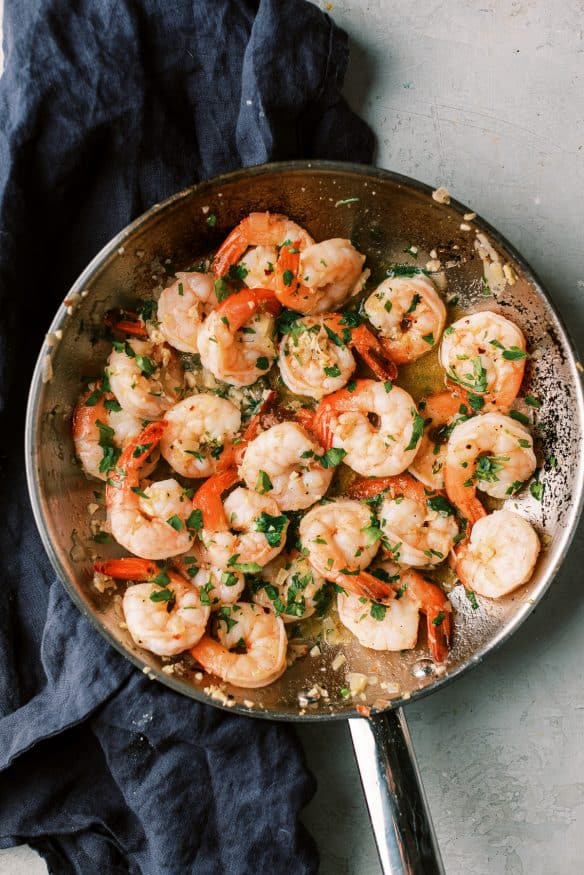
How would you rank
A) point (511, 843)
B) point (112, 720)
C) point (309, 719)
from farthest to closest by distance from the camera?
point (511, 843), point (112, 720), point (309, 719)

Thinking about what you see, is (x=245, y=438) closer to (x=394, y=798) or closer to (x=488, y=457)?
(x=488, y=457)

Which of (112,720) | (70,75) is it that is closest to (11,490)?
(112,720)

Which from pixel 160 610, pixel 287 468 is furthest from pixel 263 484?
pixel 160 610

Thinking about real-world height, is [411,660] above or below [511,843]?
above

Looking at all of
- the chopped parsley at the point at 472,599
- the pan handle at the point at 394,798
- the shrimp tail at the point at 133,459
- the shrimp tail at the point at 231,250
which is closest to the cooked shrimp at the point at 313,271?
the shrimp tail at the point at 231,250

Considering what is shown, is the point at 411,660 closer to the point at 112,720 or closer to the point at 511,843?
the point at 511,843

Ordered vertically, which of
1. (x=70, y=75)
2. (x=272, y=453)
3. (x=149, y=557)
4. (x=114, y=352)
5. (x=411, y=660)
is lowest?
(x=411, y=660)
